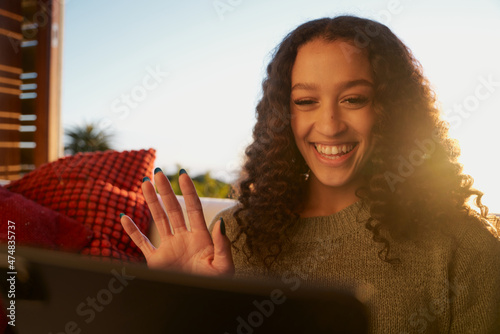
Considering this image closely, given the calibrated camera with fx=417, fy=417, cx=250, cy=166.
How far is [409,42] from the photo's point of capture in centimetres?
124

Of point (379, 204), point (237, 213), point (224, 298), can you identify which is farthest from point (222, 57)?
point (224, 298)

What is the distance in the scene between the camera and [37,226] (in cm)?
137

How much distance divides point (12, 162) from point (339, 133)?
3.63 m

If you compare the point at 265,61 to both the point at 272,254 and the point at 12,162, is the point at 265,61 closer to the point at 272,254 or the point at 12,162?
the point at 272,254

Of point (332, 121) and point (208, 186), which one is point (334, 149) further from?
point (208, 186)

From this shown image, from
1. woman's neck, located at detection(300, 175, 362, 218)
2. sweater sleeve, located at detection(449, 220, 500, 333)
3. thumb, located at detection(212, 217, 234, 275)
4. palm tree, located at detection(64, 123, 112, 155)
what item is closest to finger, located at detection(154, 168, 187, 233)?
thumb, located at detection(212, 217, 234, 275)

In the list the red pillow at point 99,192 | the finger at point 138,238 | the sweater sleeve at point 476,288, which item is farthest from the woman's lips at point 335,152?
the red pillow at point 99,192

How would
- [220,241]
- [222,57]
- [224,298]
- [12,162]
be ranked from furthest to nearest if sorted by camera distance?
[12,162]
[222,57]
[220,241]
[224,298]

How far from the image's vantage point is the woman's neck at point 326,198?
3.92ft

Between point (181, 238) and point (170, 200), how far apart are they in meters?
0.09

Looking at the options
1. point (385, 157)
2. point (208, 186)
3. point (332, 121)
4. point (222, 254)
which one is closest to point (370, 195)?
point (385, 157)

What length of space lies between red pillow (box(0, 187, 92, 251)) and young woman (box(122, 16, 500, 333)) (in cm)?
60

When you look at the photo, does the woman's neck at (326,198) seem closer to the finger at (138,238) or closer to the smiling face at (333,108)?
the smiling face at (333,108)

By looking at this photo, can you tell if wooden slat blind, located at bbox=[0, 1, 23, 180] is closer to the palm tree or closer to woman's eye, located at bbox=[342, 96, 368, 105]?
the palm tree
